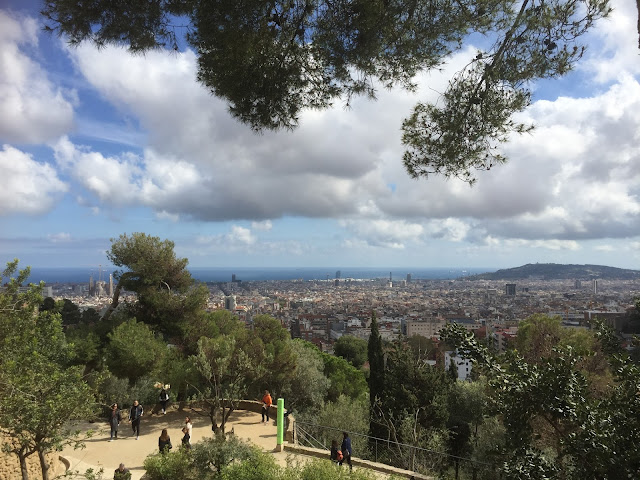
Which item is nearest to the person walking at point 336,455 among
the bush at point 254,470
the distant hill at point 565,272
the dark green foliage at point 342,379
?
the bush at point 254,470

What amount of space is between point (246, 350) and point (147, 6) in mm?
10909

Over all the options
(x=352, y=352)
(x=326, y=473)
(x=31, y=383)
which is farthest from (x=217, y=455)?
(x=352, y=352)

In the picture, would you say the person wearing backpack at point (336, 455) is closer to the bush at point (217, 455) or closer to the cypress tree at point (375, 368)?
the bush at point (217, 455)

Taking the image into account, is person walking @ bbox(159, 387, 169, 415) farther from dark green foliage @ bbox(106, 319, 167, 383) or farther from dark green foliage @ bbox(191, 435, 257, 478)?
dark green foliage @ bbox(191, 435, 257, 478)

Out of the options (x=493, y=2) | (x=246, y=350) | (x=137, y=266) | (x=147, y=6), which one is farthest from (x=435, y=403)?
(x=147, y=6)

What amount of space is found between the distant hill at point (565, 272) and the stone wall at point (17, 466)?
4922 inches

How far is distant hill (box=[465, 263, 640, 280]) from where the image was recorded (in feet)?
368

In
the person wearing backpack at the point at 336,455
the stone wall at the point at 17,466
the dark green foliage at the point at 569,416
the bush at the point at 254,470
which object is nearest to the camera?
the dark green foliage at the point at 569,416

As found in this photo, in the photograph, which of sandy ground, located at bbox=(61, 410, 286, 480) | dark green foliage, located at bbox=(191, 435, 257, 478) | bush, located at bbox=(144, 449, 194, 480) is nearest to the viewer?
bush, located at bbox=(144, 449, 194, 480)

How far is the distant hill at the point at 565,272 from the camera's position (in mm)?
112188

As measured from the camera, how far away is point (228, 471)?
7.20 meters

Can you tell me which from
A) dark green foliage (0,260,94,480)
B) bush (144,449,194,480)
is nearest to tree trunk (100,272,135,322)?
dark green foliage (0,260,94,480)

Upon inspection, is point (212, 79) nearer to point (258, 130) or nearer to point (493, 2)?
point (258, 130)

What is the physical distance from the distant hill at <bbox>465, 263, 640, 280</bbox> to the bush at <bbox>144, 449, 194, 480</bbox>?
123985 millimetres
